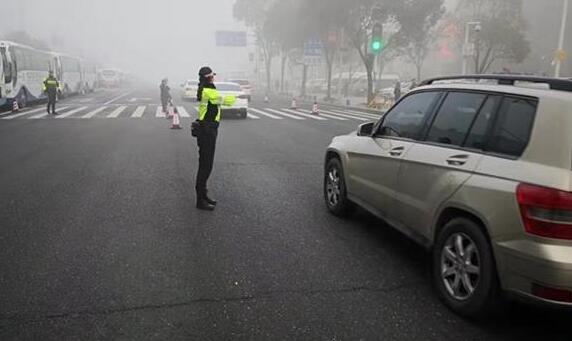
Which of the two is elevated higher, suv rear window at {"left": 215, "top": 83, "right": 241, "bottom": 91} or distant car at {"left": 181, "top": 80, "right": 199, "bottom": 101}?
suv rear window at {"left": 215, "top": 83, "right": 241, "bottom": 91}

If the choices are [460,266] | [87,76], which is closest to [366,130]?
[460,266]

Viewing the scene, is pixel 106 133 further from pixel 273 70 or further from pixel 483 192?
pixel 273 70

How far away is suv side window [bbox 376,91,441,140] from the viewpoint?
4750 mm

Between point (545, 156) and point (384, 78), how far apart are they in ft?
170

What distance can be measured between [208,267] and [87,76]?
147 ft

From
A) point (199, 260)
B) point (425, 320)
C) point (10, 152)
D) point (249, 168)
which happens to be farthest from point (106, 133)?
point (425, 320)

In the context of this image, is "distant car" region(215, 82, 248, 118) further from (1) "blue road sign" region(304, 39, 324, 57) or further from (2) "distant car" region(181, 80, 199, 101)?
(1) "blue road sign" region(304, 39, 324, 57)

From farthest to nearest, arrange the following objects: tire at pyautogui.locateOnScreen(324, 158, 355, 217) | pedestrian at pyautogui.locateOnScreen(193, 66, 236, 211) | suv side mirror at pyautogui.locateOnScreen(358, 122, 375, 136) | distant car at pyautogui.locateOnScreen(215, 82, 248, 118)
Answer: distant car at pyautogui.locateOnScreen(215, 82, 248, 118) → pedestrian at pyautogui.locateOnScreen(193, 66, 236, 211) → tire at pyautogui.locateOnScreen(324, 158, 355, 217) → suv side mirror at pyautogui.locateOnScreen(358, 122, 375, 136)

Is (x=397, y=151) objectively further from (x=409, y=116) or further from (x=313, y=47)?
(x=313, y=47)

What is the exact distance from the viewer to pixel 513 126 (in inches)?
145

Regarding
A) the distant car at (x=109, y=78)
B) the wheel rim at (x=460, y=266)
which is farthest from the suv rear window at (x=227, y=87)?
the distant car at (x=109, y=78)

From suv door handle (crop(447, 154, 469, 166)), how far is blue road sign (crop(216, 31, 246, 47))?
2391 inches

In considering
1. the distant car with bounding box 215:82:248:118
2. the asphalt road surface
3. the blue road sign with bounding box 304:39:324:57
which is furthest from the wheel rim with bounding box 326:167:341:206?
the blue road sign with bounding box 304:39:324:57

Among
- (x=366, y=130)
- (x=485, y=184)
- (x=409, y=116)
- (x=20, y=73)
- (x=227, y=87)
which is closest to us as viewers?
(x=485, y=184)
